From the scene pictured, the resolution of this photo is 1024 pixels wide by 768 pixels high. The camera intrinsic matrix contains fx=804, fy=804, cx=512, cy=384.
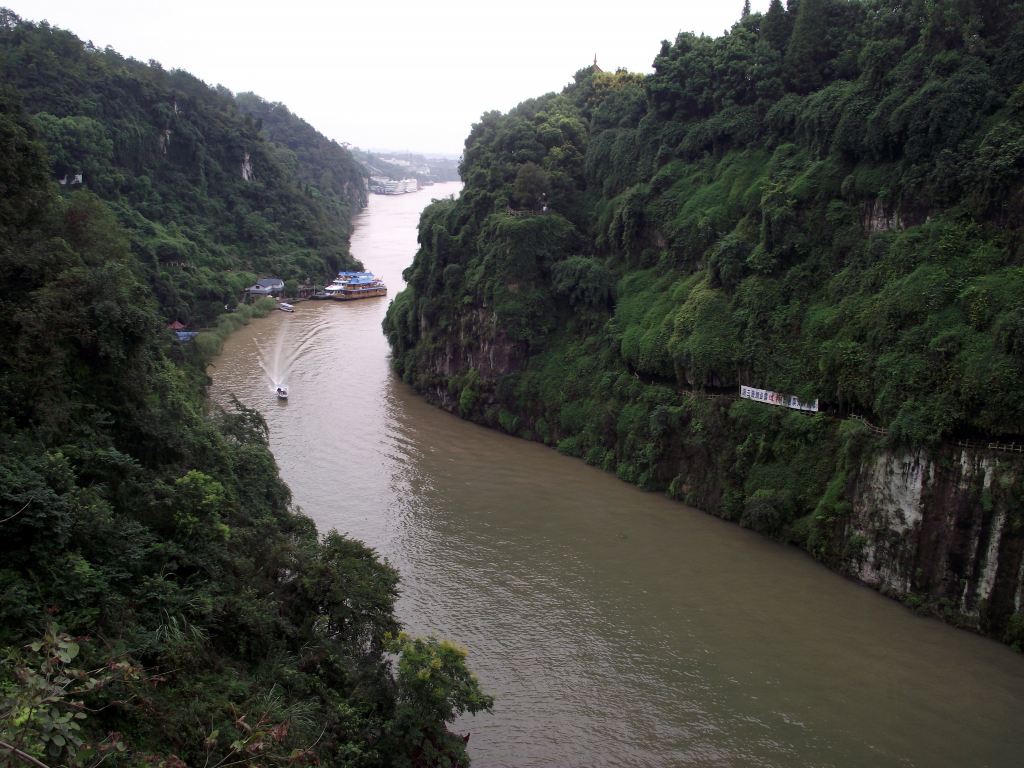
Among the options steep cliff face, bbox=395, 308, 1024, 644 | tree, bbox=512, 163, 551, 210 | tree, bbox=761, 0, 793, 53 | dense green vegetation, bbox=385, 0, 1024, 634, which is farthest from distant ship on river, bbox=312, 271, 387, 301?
tree, bbox=761, 0, 793, 53

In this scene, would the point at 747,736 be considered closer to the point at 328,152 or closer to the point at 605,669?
the point at 605,669

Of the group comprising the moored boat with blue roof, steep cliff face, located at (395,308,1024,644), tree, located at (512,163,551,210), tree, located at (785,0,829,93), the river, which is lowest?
the river

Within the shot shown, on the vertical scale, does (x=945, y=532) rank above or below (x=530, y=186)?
below

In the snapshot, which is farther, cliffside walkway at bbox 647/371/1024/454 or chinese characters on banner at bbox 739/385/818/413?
chinese characters on banner at bbox 739/385/818/413

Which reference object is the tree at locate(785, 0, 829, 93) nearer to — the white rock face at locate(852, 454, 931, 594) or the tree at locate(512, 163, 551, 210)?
the tree at locate(512, 163, 551, 210)

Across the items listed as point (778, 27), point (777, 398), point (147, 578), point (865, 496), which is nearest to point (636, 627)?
point (865, 496)

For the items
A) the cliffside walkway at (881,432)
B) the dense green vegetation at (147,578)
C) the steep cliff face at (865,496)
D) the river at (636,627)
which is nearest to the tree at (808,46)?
the cliffside walkway at (881,432)

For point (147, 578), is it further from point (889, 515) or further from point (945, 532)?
point (945, 532)
